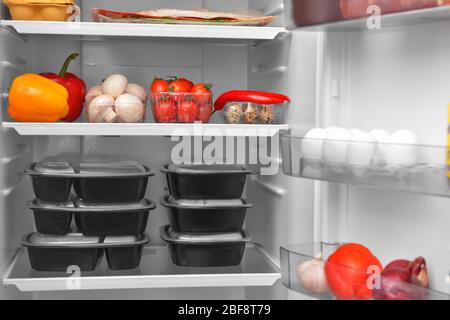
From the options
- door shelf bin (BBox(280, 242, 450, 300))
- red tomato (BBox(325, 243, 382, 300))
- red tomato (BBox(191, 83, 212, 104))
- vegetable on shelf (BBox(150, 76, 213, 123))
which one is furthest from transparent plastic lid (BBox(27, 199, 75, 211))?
red tomato (BBox(325, 243, 382, 300))

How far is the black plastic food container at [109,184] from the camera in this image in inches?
73.2

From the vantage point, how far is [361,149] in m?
1.32

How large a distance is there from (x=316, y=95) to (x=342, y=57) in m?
0.12

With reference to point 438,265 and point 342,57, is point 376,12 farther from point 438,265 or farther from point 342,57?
point 438,265

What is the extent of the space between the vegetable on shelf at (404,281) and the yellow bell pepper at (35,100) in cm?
97

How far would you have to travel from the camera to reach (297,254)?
1.52 meters

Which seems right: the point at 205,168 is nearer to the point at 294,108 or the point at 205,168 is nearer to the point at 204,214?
the point at 204,214

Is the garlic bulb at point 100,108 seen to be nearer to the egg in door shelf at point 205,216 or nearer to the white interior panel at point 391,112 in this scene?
the egg in door shelf at point 205,216

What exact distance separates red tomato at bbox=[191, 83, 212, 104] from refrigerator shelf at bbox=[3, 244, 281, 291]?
1.57 ft

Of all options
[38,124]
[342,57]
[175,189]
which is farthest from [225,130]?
[38,124]

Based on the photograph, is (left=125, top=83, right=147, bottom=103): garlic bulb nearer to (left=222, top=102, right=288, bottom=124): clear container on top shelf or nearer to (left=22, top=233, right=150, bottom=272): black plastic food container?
(left=222, top=102, right=288, bottom=124): clear container on top shelf

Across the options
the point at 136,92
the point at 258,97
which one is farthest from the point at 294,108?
the point at 136,92

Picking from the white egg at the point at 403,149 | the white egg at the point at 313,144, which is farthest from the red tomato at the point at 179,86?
the white egg at the point at 403,149

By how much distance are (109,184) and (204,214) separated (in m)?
0.28
